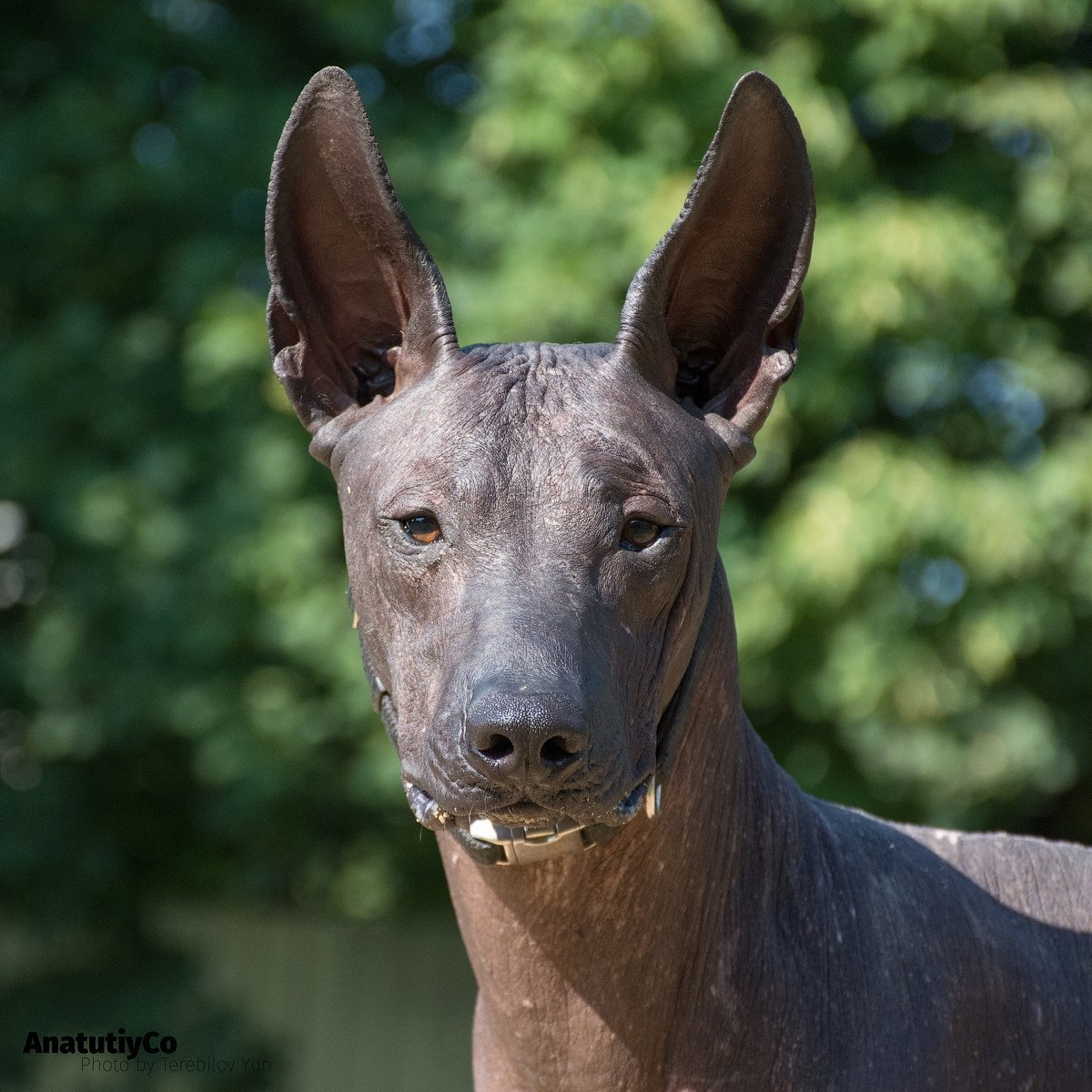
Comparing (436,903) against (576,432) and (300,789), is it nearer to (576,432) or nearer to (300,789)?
(300,789)

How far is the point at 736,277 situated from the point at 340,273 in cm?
77

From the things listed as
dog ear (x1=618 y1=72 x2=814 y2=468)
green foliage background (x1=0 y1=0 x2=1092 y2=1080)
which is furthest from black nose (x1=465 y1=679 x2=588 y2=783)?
green foliage background (x1=0 y1=0 x2=1092 y2=1080)

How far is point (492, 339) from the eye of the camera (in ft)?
24.7

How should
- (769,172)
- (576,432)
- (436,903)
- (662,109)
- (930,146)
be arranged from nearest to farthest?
1. (576,432)
2. (769,172)
3. (662,109)
4. (930,146)
5. (436,903)

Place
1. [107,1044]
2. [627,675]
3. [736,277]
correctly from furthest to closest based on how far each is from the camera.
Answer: [107,1044] → [736,277] → [627,675]

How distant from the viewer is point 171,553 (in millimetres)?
8805

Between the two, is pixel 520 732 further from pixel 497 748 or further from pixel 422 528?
pixel 422 528

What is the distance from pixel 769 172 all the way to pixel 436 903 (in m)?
8.25

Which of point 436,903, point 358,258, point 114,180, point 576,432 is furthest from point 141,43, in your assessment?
point 576,432

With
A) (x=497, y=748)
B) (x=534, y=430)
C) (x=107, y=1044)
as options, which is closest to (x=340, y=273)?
(x=534, y=430)

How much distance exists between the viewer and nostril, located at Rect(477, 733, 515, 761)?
2.21 meters

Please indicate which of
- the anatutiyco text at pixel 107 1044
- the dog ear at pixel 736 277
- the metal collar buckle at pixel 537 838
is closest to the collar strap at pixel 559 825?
the metal collar buckle at pixel 537 838

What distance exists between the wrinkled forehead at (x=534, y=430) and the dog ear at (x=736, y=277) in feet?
0.39

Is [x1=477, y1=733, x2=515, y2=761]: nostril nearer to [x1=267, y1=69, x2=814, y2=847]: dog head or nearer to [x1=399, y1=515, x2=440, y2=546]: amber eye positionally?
[x1=267, y1=69, x2=814, y2=847]: dog head
